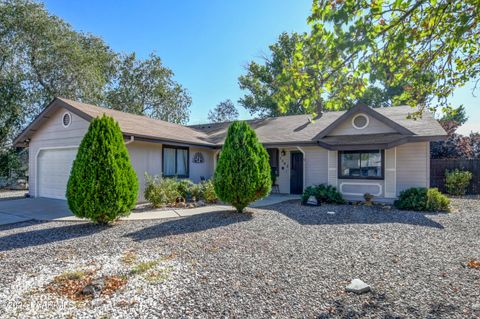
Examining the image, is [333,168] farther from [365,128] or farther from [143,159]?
[143,159]

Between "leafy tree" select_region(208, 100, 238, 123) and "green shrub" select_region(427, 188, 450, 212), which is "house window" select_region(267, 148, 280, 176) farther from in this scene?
"leafy tree" select_region(208, 100, 238, 123)

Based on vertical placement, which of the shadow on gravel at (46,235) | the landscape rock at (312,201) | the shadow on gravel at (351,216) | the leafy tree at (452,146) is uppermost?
the leafy tree at (452,146)

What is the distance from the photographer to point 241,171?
28.3 feet

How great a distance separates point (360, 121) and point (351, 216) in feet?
16.0

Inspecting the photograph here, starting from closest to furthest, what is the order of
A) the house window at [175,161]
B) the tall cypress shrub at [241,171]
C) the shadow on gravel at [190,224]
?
the shadow on gravel at [190,224], the tall cypress shrub at [241,171], the house window at [175,161]

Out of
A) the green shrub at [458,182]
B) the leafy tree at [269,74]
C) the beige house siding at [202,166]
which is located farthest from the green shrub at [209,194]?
the leafy tree at [269,74]

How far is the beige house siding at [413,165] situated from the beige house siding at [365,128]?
0.90 meters

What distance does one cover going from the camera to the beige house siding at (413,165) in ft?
36.1

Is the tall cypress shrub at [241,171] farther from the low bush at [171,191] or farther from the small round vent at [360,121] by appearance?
the small round vent at [360,121]

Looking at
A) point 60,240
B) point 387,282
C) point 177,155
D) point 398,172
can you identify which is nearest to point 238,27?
point 177,155

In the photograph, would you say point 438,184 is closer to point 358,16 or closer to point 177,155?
point 177,155

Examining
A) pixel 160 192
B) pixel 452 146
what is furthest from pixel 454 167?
pixel 160 192

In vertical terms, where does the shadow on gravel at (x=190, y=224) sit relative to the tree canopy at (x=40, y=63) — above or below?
below

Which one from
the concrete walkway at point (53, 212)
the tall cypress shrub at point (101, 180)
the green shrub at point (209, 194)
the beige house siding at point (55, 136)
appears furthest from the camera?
the beige house siding at point (55, 136)
